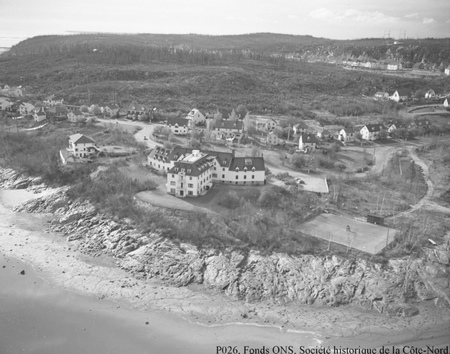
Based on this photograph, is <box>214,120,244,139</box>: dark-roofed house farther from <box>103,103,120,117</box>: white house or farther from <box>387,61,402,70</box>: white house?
<box>387,61,402,70</box>: white house

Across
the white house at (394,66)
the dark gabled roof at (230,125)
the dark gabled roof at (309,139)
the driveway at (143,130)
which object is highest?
the white house at (394,66)

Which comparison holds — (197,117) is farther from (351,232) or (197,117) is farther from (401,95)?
(401,95)

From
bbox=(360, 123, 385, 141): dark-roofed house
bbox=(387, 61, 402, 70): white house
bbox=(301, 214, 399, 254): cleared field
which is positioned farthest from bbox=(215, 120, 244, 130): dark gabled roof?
bbox=(387, 61, 402, 70): white house

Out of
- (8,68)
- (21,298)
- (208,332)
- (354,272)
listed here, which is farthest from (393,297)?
(8,68)

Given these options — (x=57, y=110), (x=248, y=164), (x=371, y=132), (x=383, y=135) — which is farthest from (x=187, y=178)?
(x=57, y=110)

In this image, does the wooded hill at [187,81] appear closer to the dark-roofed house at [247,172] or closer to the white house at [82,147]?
the white house at [82,147]

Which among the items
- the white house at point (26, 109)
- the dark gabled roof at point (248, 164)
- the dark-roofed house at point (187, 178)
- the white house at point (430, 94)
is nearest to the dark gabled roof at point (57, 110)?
the white house at point (26, 109)

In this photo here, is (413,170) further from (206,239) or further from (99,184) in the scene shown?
(99,184)
